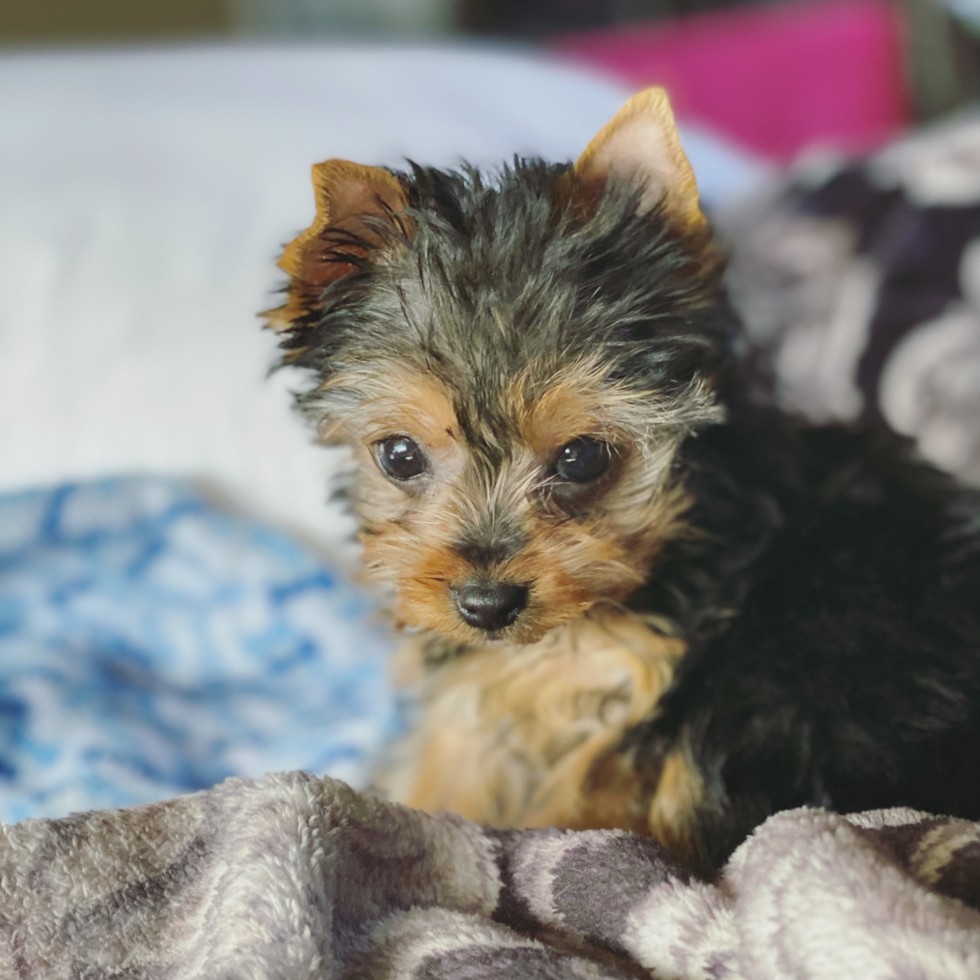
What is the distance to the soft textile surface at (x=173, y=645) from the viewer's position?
6.78ft

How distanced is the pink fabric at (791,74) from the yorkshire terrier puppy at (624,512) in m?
3.16

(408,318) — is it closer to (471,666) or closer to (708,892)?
(471,666)

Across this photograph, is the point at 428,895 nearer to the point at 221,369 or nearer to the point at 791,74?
the point at 221,369

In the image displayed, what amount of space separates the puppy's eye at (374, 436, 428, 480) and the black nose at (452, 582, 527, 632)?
243 millimetres

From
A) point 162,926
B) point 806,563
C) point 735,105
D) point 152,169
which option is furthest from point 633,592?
point 735,105

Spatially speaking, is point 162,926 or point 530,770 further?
point 530,770

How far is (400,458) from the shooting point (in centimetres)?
150

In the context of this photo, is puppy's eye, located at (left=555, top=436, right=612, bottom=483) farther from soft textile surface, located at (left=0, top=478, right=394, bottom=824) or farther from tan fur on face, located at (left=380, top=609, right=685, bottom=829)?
soft textile surface, located at (left=0, top=478, right=394, bottom=824)

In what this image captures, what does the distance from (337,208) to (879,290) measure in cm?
174

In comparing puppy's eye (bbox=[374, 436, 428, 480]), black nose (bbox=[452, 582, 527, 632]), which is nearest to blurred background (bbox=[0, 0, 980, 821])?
puppy's eye (bbox=[374, 436, 428, 480])

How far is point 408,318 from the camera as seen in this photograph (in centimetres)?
134

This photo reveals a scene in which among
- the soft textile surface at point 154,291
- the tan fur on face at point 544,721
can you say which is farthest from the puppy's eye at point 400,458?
the soft textile surface at point 154,291

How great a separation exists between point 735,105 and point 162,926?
4.26 metres

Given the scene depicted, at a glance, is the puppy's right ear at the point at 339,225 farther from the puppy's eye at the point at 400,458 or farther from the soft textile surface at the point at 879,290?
the soft textile surface at the point at 879,290
